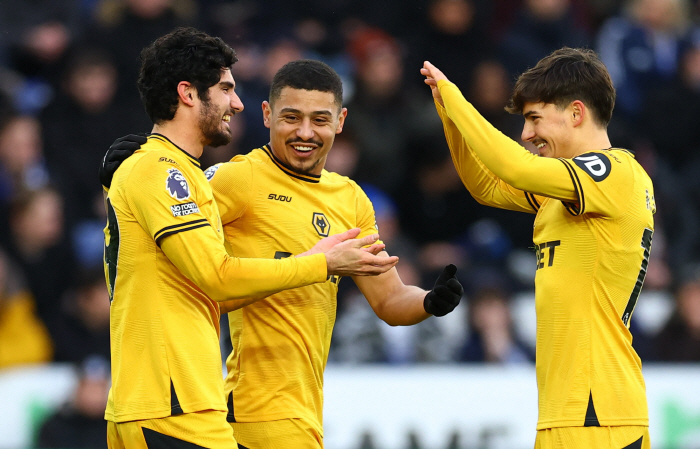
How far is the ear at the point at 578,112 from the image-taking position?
452 cm

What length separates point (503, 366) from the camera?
27.1ft

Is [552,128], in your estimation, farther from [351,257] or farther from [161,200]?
[161,200]

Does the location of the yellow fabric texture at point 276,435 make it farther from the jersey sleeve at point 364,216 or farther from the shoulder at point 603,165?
the shoulder at point 603,165

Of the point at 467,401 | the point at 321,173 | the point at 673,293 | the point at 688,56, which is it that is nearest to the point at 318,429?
the point at 321,173

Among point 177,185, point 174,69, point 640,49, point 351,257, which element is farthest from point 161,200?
point 640,49

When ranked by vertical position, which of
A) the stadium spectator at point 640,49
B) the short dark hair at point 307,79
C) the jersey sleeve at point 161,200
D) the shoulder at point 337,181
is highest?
the stadium spectator at point 640,49

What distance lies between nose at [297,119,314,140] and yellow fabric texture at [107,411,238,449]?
1.62m

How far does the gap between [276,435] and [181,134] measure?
156 cm

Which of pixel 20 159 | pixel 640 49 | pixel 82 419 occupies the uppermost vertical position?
pixel 640 49

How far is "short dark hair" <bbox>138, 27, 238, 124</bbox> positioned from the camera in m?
4.31

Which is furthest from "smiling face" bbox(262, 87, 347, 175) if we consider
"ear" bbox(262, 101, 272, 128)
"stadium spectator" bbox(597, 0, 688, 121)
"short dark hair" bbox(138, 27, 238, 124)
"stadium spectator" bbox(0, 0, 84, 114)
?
"stadium spectator" bbox(597, 0, 688, 121)

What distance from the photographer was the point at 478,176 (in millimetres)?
5055

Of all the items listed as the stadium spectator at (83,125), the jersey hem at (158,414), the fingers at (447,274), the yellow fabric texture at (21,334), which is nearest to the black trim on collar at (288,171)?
the fingers at (447,274)

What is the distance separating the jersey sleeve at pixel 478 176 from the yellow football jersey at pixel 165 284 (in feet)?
4.33
